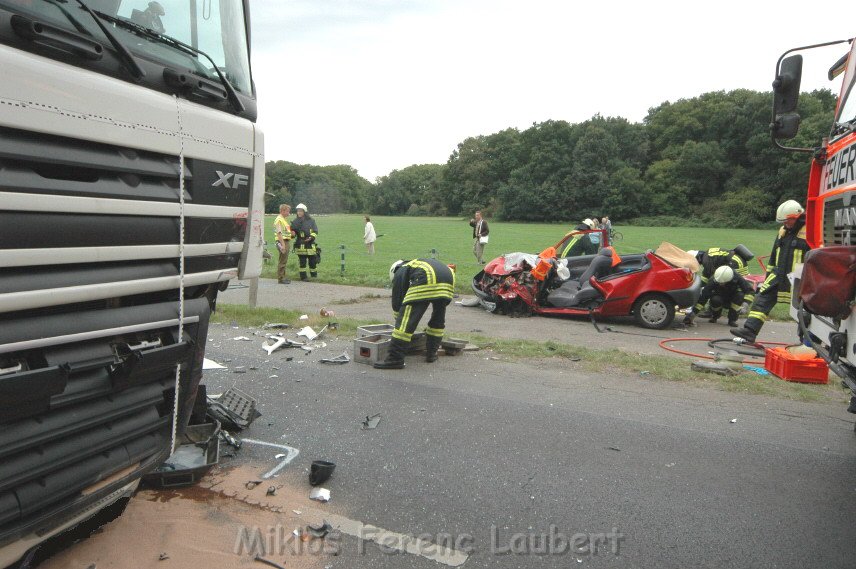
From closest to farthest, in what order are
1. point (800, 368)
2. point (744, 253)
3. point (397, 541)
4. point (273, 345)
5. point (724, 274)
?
point (397, 541) < point (800, 368) < point (273, 345) < point (724, 274) < point (744, 253)

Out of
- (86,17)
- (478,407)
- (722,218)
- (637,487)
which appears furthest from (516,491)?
(722,218)

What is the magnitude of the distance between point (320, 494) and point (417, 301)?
119 inches

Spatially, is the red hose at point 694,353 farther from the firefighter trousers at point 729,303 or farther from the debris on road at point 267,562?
the debris on road at point 267,562

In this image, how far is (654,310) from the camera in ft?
29.6

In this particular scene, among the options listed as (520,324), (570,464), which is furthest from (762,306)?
(570,464)

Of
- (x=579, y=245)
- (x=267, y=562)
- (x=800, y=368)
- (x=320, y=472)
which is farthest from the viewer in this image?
(x=579, y=245)

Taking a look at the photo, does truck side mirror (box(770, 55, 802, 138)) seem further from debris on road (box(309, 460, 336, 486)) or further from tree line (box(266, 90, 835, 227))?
tree line (box(266, 90, 835, 227))

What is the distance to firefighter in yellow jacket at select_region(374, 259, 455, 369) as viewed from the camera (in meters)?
6.16

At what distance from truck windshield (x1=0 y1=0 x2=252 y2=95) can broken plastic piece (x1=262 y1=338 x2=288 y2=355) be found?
164 inches

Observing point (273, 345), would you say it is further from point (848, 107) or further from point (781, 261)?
point (781, 261)

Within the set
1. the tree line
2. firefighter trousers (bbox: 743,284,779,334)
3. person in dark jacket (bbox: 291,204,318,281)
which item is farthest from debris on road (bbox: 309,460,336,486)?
the tree line

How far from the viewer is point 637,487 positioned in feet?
11.7

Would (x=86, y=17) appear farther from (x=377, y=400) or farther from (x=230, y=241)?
(x=377, y=400)

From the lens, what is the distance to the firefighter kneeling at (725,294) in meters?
9.07
